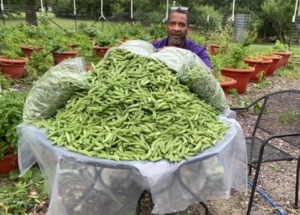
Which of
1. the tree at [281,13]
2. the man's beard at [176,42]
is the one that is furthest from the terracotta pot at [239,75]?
the tree at [281,13]

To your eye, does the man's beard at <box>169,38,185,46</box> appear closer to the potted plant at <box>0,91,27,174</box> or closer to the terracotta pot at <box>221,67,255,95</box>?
the potted plant at <box>0,91,27,174</box>

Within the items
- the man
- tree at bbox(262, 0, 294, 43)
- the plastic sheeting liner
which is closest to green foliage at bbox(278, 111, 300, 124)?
the man

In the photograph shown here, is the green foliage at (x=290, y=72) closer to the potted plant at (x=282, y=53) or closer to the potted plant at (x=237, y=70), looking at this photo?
the potted plant at (x=282, y=53)

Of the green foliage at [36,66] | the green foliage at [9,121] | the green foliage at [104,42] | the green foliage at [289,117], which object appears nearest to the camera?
the green foliage at [9,121]

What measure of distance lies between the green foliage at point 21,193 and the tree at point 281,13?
82.3 ft

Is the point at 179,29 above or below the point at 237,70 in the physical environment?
above

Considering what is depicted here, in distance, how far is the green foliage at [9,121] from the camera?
280cm

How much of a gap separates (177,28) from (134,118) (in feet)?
5.15

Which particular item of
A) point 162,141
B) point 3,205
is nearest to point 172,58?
point 162,141

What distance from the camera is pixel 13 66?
6066mm

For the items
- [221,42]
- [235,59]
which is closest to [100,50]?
[221,42]

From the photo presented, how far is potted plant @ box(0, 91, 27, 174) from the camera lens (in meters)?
2.81

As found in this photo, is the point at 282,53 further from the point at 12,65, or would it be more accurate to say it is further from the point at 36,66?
the point at 12,65

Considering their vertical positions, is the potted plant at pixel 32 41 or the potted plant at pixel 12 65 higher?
the potted plant at pixel 32 41
